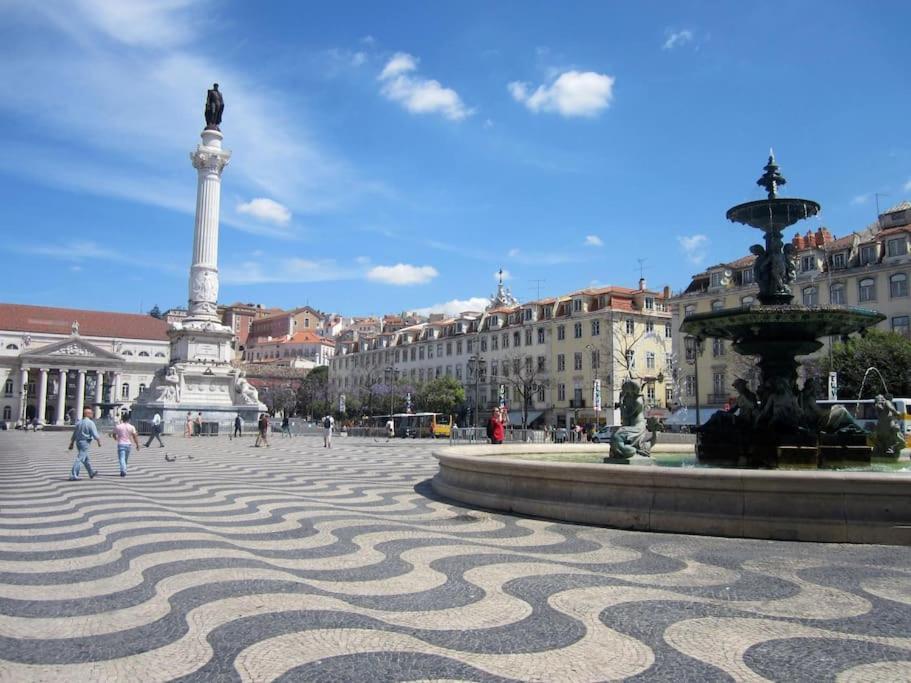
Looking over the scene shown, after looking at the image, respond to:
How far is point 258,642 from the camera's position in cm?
421

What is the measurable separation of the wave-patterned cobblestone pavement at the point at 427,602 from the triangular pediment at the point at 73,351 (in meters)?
99.9

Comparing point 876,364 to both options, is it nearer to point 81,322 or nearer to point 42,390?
point 42,390

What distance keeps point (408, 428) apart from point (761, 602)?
49330 millimetres

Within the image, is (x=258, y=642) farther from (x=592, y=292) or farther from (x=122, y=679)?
(x=592, y=292)

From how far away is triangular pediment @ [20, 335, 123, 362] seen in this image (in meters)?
95.5

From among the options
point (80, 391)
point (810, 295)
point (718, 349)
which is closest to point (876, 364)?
point (810, 295)

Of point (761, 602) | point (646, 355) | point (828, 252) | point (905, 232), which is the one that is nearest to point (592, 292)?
point (646, 355)

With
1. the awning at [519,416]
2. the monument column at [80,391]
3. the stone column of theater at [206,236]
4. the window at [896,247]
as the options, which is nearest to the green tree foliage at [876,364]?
the window at [896,247]

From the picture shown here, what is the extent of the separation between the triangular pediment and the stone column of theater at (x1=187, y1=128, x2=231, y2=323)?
62134 millimetres

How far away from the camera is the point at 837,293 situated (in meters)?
46.7

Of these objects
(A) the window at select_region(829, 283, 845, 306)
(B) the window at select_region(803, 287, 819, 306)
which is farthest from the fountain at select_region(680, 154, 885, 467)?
(B) the window at select_region(803, 287, 819, 306)

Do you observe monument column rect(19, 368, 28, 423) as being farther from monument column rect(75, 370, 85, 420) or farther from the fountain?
the fountain

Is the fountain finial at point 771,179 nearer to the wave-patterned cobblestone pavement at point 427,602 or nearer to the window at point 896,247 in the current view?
the wave-patterned cobblestone pavement at point 427,602

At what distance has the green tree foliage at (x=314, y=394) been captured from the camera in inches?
3858
